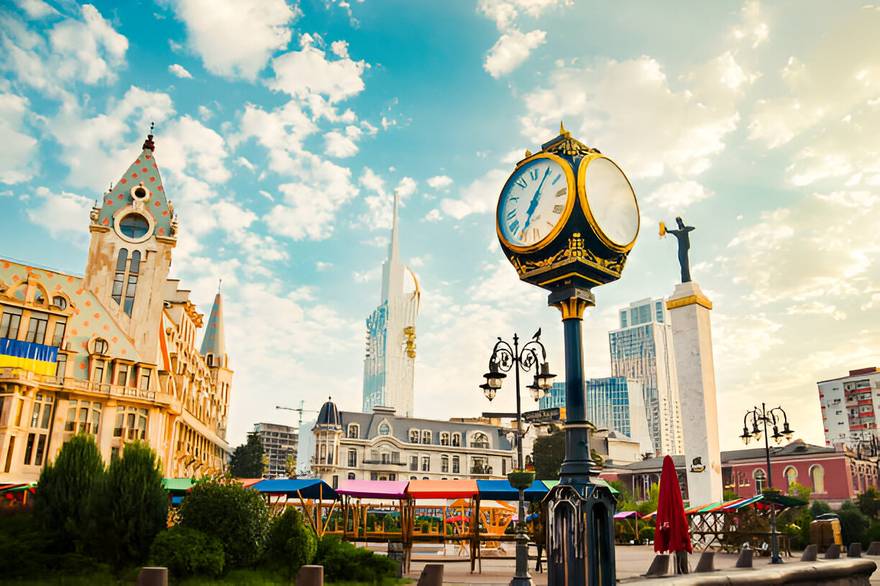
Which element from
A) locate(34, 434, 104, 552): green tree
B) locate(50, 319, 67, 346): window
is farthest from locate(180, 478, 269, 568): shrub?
locate(50, 319, 67, 346): window

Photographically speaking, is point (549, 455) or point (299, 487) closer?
point (299, 487)

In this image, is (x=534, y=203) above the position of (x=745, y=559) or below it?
above

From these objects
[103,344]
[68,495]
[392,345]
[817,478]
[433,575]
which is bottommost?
[433,575]

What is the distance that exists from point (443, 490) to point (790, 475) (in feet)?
172

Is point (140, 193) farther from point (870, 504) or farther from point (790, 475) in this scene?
point (790, 475)

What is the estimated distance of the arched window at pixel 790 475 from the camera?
5959cm

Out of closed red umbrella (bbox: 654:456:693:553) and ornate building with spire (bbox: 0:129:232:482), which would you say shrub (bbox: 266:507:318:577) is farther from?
ornate building with spire (bbox: 0:129:232:482)

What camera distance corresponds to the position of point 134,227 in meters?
42.0

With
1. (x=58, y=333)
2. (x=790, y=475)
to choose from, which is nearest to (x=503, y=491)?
(x=58, y=333)

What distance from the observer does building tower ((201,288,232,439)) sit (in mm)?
68812

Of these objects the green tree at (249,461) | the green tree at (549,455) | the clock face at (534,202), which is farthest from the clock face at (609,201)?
the green tree at (249,461)

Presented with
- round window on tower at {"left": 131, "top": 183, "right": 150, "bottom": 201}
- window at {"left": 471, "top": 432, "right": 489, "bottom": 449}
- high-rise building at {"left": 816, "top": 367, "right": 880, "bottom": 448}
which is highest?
round window on tower at {"left": 131, "top": 183, "right": 150, "bottom": 201}

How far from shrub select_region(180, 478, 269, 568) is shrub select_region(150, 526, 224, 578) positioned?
577 mm

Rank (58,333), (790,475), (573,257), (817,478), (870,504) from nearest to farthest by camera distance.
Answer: (573,257) < (58,333) < (870,504) < (817,478) < (790,475)
